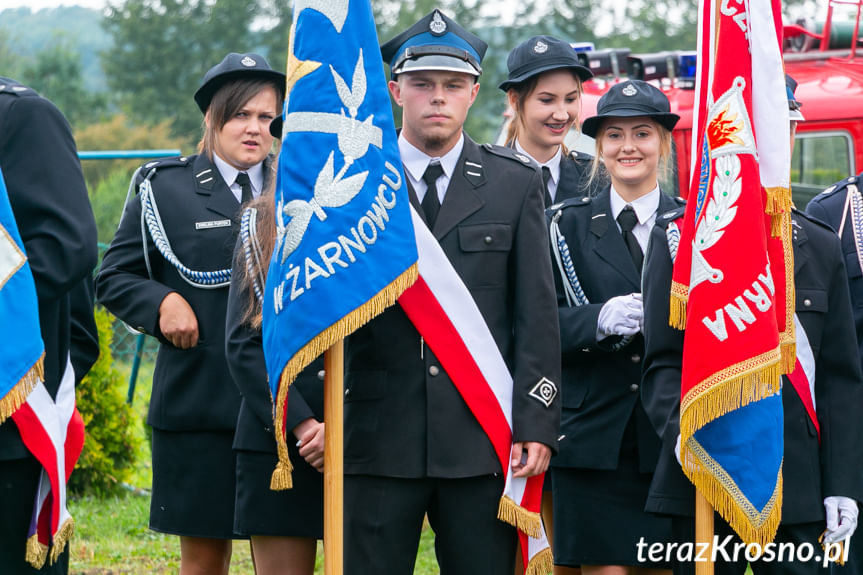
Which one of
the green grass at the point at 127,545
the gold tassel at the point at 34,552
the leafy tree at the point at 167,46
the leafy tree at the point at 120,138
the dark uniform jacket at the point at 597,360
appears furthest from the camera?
the leafy tree at the point at 167,46

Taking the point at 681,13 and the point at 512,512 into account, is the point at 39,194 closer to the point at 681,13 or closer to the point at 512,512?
the point at 512,512

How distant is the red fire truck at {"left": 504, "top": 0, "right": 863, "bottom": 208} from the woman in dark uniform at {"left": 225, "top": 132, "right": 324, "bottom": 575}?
373 centimetres

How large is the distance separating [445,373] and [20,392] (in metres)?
1.25

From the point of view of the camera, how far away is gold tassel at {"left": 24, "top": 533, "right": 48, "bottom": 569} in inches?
134

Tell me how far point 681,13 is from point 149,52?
59.4 ft

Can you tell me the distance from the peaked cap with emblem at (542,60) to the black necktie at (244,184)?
4.45 ft

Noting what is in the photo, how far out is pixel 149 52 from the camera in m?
45.1

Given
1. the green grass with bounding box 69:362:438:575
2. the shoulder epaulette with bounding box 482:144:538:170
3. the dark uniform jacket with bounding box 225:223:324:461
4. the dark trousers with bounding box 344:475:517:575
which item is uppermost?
the shoulder epaulette with bounding box 482:144:538:170

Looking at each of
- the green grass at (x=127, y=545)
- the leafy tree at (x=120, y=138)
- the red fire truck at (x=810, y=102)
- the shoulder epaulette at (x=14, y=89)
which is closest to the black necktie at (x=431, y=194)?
the shoulder epaulette at (x=14, y=89)

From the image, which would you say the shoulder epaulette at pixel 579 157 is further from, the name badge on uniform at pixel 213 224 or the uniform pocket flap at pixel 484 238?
the uniform pocket flap at pixel 484 238

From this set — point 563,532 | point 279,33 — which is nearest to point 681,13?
point 279,33

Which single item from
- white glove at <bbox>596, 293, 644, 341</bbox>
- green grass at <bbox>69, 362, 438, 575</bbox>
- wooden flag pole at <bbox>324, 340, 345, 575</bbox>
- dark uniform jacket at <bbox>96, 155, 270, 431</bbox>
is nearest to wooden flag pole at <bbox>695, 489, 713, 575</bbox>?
white glove at <bbox>596, 293, 644, 341</bbox>

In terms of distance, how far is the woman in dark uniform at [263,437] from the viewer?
4.33 meters

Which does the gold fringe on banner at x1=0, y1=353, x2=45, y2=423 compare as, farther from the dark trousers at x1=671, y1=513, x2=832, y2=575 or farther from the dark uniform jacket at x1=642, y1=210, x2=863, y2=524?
the dark trousers at x1=671, y1=513, x2=832, y2=575
